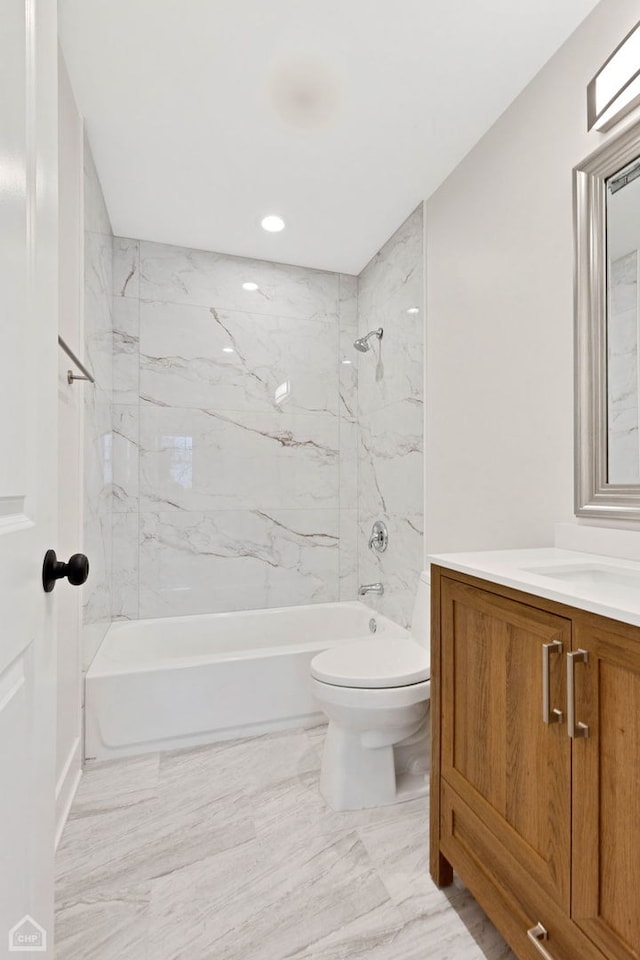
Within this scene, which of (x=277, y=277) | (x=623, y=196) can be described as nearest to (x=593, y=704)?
(x=623, y=196)

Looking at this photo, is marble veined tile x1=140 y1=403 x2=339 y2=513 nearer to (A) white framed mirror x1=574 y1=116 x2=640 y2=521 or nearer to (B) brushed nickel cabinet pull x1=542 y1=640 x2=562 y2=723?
(A) white framed mirror x1=574 y1=116 x2=640 y2=521

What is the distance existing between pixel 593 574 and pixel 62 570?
47.1 inches

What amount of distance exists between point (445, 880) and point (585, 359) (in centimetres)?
149

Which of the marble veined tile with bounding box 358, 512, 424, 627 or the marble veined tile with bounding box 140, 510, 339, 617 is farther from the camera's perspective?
the marble veined tile with bounding box 140, 510, 339, 617

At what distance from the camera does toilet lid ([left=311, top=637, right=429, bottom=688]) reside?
1.59 m

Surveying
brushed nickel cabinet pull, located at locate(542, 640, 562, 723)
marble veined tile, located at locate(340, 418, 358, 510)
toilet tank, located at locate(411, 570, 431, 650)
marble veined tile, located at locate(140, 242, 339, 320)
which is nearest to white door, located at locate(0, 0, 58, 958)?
brushed nickel cabinet pull, located at locate(542, 640, 562, 723)

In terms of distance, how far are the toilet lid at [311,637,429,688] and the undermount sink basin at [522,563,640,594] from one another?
0.67 m

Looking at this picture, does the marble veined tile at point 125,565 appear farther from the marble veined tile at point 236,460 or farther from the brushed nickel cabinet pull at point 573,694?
the brushed nickel cabinet pull at point 573,694

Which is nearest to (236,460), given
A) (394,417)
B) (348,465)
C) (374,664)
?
(348,465)

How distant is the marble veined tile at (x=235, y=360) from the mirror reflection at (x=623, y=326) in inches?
72.3

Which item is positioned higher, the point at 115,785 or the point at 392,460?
the point at 392,460

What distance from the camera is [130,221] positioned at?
2.40 meters

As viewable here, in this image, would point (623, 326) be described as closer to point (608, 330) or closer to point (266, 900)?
point (608, 330)

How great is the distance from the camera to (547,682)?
2.85 ft
